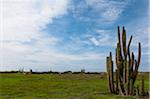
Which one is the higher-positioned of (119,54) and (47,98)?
(119,54)

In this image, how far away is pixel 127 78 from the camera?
2489 cm

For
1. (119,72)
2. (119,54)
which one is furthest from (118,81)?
(119,54)

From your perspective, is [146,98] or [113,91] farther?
[113,91]

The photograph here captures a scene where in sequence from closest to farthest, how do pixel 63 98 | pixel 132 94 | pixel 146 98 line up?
pixel 63 98 < pixel 146 98 < pixel 132 94

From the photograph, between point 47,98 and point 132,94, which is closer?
point 47,98

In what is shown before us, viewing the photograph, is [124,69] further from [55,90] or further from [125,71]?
[55,90]

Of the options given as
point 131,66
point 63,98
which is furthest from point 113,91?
point 63,98

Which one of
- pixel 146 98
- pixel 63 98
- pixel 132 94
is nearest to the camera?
pixel 63 98

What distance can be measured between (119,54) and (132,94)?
12.0ft

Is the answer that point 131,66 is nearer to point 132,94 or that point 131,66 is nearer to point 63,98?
point 132,94

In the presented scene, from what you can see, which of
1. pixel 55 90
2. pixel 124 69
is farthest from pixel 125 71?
pixel 55 90

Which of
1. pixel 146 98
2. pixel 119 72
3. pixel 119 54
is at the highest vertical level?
pixel 119 54

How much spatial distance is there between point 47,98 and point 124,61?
26.9 ft

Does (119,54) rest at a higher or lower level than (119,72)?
higher
